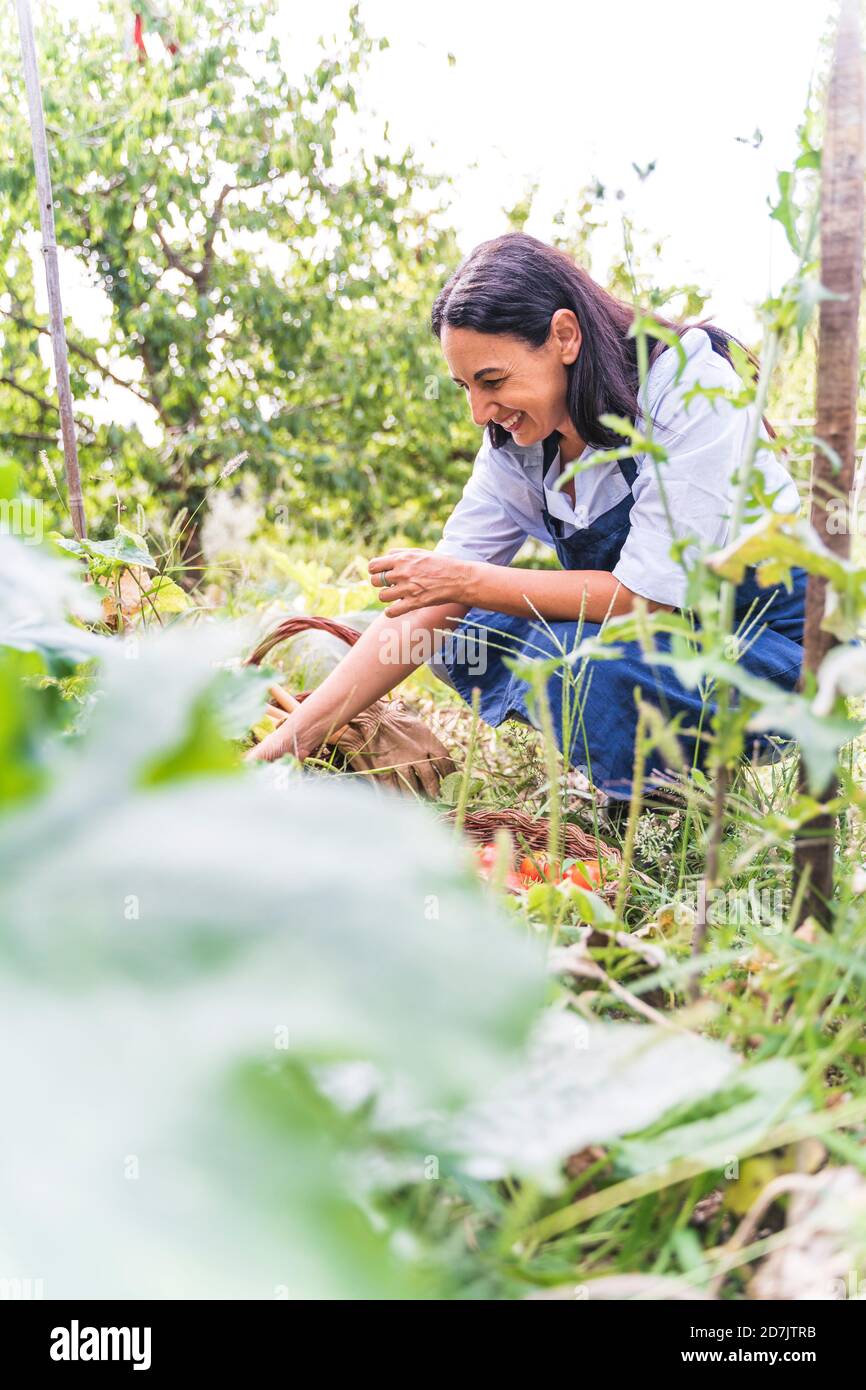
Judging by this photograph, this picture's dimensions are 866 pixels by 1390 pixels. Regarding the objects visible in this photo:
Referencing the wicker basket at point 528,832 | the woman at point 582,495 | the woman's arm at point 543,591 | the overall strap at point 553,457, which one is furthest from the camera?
the overall strap at point 553,457

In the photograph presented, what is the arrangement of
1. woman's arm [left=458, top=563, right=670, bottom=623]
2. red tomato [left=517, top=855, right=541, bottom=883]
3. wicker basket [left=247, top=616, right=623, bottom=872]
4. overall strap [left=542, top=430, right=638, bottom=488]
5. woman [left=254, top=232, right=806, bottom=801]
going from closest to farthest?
red tomato [left=517, top=855, right=541, bottom=883]
wicker basket [left=247, top=616, right=623, bottom=872]
woman [left=254, top=232, right=806, bottom=801]
woman's arm [left=458, top=563, right=670, bottom=623]
overall strap [left=542, top=430, right=638, bottom=488]

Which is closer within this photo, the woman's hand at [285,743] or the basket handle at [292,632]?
the woman's hand at [285,743]

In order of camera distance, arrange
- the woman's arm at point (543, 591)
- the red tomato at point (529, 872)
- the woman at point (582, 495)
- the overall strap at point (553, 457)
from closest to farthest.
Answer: the red tomato at point (529, 872) < the woman at point (582, 495) < the woman's arm at point (543, 591) < the overall strap at point (553, 457)

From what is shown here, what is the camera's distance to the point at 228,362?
4.08 m

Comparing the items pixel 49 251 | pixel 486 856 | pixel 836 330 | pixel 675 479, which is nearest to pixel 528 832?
pixel 486 856

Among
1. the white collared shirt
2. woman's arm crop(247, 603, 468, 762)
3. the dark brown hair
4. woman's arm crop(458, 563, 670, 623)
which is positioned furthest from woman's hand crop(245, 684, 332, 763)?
the dark brown hair

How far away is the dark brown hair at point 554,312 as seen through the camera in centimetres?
164

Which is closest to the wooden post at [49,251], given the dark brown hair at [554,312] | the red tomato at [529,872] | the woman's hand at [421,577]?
the woman's hand at [421,577]

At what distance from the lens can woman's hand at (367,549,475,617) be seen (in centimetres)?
165

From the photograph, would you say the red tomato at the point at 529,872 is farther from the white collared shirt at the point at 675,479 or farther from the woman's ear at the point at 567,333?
the woman's ear at the point at 567,333

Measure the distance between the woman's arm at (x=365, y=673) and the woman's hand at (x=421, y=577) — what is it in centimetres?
9

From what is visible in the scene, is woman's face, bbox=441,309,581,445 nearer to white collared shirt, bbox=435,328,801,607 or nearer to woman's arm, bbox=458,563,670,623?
white collared shirt, bbox=435,328,801,607

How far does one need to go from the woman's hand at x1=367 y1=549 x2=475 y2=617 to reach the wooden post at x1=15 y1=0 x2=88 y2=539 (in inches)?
18.1

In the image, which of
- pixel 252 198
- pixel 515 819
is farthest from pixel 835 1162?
pixel 252 198
